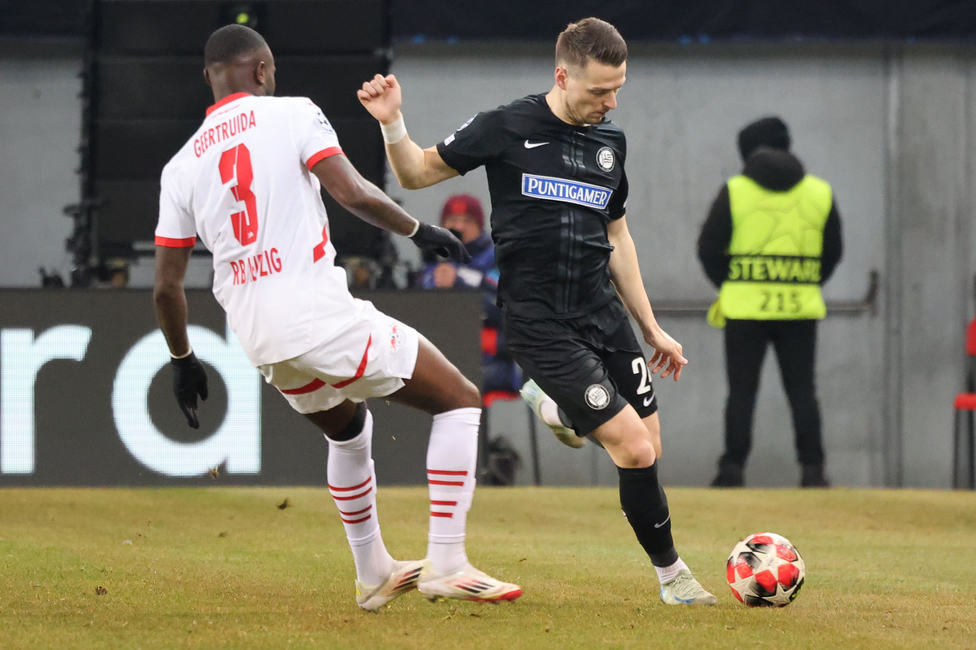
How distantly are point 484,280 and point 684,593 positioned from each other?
5209 mm

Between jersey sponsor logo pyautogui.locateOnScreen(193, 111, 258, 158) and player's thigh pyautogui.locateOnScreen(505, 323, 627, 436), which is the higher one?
jersey sponsor logo pyautogui.locateOnScreen(193, 111, 258, 158)

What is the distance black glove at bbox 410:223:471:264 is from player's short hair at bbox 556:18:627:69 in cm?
89

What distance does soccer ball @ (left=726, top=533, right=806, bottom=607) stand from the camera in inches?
172

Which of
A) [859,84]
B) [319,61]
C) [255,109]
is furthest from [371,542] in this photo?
[859,84]

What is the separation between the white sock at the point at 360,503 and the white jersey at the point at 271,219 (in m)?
0.53

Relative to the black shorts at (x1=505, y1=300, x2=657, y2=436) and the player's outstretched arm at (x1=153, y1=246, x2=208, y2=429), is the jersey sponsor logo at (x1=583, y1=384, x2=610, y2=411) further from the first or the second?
the player's outstretched arm at (x1=153, y1=246, x2=208, y2=429)

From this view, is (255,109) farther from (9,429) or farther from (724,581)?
(9,429)

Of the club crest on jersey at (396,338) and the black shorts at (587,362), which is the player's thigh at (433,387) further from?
the black shorts at (587,362)

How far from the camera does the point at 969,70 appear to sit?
39.6 feet

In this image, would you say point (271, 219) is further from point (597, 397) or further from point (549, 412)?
point (549, 412)

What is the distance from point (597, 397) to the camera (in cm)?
433

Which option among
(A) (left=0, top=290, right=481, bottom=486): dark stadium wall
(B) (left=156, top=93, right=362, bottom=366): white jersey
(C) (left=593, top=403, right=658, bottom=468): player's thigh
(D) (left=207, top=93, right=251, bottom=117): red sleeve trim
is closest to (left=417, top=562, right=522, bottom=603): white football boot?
(C) (left=593, top=403, right=658, bottom=468): player's thigh

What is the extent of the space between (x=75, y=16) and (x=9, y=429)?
4697 millimetres

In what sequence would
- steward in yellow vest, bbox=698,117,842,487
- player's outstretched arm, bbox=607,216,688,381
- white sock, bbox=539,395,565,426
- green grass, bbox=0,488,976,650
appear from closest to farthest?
green grass, bbox=0,488,976,650 → player's outstretched arm, bbox=607,216,688,381 → white sock, bbox=539,395,565,426 → steward in yellow vest, bbox=698,117,842,487
